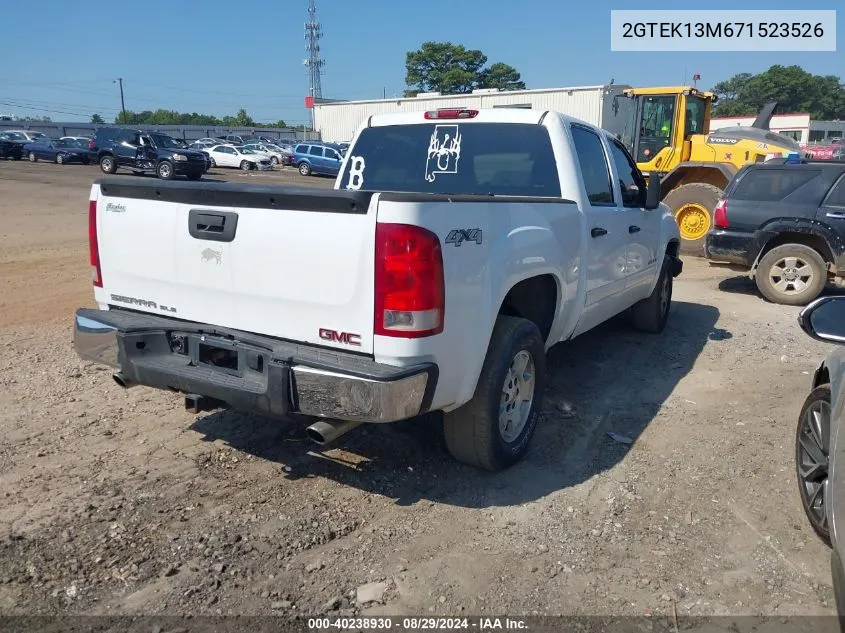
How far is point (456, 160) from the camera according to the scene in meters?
4.97

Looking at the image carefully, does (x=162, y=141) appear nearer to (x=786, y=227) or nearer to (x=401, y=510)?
(x=786, y=227)

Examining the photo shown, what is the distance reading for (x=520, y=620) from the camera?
2.78 metres

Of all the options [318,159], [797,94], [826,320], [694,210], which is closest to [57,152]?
[318,159]

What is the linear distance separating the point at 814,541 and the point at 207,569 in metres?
2.89

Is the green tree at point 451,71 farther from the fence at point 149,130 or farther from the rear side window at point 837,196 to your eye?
the rear side window at point 837,196

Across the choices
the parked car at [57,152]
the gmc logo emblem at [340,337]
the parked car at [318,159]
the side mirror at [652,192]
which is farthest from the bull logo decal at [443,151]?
the parked car at [57,152]

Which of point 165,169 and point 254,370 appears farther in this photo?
point 165,169

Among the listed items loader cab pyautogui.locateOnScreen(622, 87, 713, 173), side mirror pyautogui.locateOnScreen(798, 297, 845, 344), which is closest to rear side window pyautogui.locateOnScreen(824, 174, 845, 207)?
loader cab pyautogui.locateOnScreen(622, 87, 713, 173)

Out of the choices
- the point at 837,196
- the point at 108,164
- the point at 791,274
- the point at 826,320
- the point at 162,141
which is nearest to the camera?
the point at 826,320

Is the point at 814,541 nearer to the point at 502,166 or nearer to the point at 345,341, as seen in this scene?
the point at 345,341

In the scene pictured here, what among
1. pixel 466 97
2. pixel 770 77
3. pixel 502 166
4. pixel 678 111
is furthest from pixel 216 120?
pixel 502 166

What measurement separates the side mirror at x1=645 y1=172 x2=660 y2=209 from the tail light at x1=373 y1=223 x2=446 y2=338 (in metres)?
3.31

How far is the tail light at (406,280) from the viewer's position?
2.95 metres

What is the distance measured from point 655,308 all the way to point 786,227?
3130 mm
